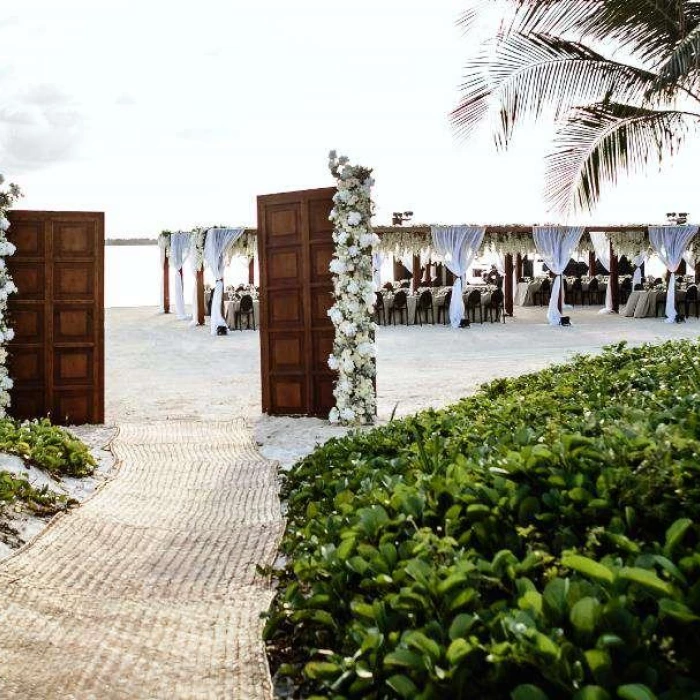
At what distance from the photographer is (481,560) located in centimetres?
197

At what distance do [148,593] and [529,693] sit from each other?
1983mm

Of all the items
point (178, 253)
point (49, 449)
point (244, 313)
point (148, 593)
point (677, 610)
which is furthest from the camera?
point (178, 253)

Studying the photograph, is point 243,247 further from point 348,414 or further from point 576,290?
point 348,414

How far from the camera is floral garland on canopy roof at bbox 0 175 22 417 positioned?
22.2 feet

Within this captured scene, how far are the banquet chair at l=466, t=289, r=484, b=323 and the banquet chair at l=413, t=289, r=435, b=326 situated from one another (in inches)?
34.3

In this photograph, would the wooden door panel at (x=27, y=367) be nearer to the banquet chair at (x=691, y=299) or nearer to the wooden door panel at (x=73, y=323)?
the wooden door panel at (x=73, y=323)

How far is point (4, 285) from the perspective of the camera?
6.84 metres

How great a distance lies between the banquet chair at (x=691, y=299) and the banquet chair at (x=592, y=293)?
489cm

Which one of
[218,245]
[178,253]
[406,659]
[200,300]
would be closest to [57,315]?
[406,659]

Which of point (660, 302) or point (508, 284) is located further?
point (508, 284)

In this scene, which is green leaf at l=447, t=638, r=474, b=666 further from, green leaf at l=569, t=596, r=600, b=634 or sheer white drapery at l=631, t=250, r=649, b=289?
sheer white drapery at l=631, t=250, r=649, b=289

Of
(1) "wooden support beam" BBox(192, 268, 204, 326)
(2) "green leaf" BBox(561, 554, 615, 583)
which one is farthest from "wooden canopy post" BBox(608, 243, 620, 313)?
(2) "green leaf" BBox(561, 554, 615, 583)

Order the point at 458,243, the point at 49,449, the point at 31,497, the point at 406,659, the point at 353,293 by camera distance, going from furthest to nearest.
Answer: the point at 458,243
the point at 353,293
the point at 49,449
the point at 31,497
the point at 406,659

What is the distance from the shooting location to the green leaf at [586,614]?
1584mm
